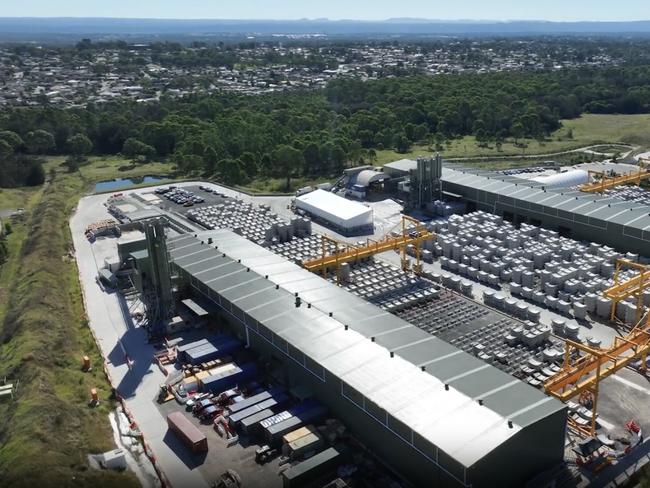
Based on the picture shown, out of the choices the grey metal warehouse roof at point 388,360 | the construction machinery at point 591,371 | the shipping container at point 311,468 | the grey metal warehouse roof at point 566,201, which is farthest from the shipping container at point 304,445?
the grey metal warehouse roof at point 566,201

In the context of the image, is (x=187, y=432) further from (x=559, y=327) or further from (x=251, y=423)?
(x=559, y=327)

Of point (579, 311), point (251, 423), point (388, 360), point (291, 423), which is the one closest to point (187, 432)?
point (251, 423)

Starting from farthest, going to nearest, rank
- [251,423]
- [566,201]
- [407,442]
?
[566,201] < [251,423] < [407,442]

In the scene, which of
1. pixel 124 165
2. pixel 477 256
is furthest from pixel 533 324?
pixel 124 165

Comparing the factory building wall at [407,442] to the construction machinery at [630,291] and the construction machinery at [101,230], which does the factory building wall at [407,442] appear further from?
the construction machinery at [101,230]

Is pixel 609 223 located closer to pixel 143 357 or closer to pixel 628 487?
pixel 628 487
